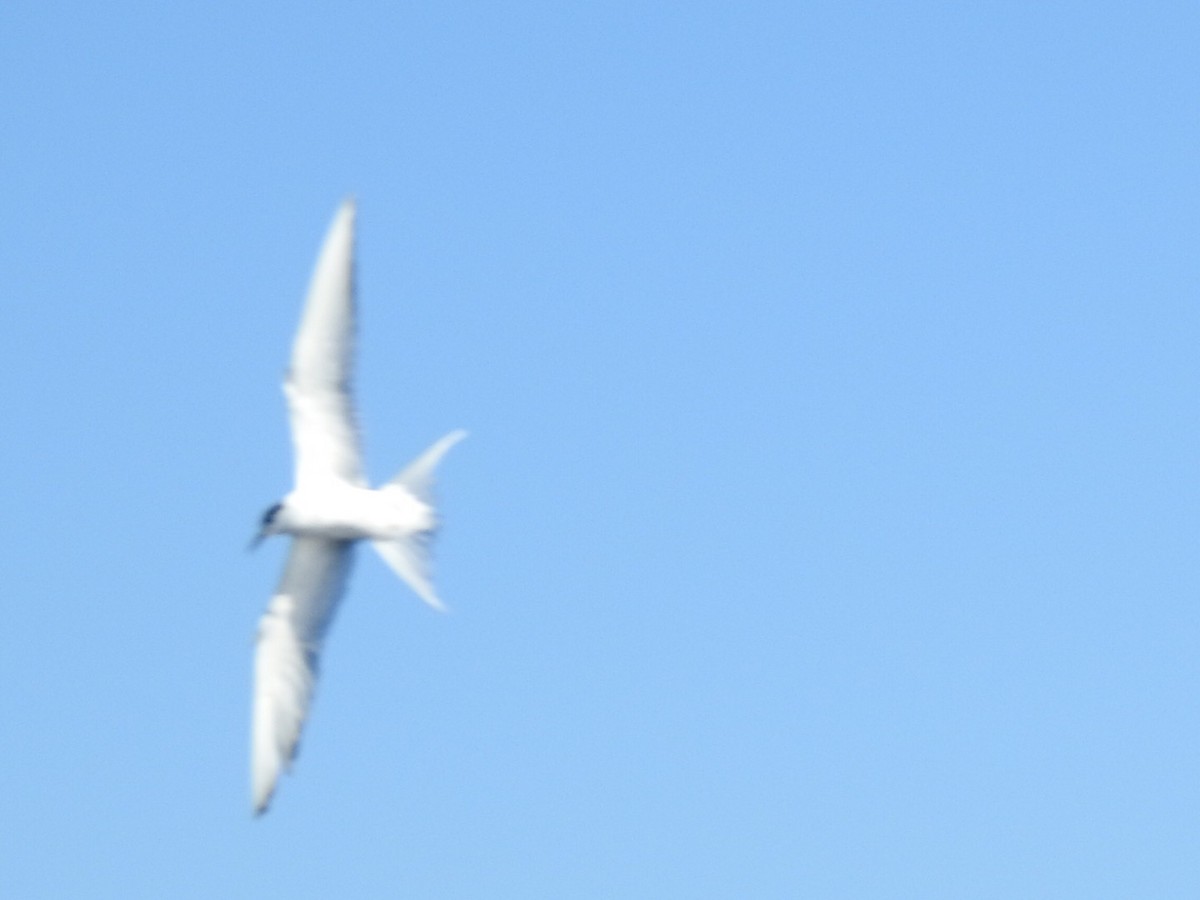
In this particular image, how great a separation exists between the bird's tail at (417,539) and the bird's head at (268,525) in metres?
1.18

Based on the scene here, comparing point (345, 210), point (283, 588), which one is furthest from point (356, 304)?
point (283, 588)

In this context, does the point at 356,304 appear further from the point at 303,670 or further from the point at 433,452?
the point at 303,670

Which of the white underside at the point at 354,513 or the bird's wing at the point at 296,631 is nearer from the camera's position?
the white underside at the point at 354,513

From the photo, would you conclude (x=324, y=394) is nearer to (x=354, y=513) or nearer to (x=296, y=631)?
(x=354, y=513)

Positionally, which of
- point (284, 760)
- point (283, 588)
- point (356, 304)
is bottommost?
point (284, 760)

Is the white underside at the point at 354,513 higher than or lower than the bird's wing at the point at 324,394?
lower

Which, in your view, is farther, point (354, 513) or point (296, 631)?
point (296, 631)

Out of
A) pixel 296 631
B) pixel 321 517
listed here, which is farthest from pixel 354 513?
pixel 296 631

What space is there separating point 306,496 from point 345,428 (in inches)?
27.5

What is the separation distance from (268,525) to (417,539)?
168cm

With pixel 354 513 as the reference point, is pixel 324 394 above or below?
above

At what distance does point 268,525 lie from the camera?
86.5 feet

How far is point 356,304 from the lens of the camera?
85.0 ft

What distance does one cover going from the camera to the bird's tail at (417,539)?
25.4m
